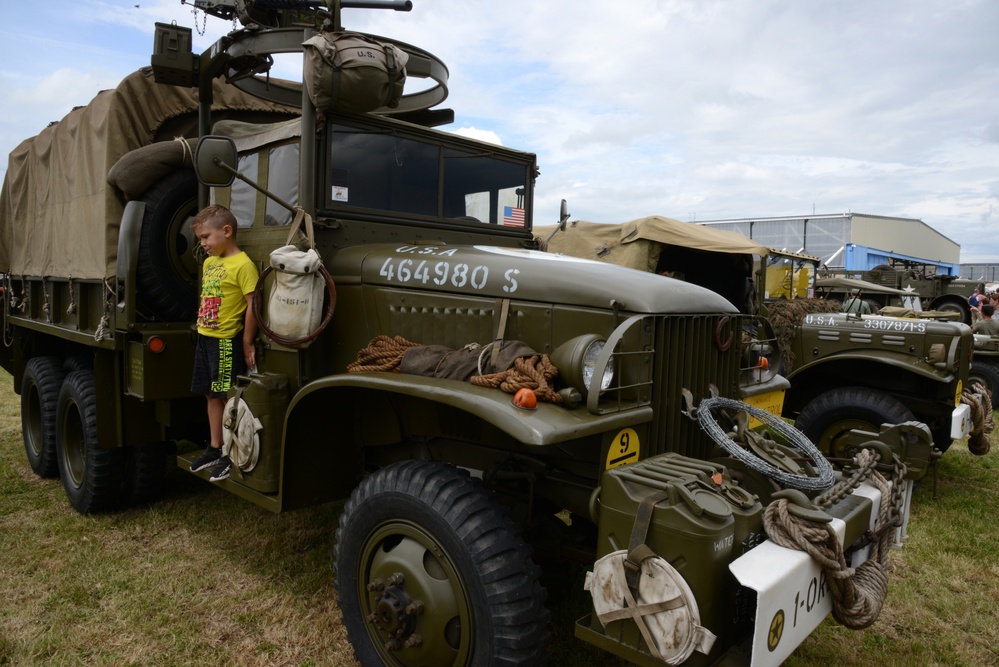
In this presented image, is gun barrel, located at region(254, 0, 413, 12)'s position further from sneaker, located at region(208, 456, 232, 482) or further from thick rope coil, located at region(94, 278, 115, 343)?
sneaker, located at region(208, 456, 232, 482)

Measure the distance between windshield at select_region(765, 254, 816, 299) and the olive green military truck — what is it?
9048mm

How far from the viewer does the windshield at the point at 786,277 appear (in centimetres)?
1228

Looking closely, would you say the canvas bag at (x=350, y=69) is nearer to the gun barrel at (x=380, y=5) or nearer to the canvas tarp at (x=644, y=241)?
the gun barrel at (x=380, y=5)

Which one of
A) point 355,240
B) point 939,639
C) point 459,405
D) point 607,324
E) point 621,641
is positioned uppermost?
point 355,240

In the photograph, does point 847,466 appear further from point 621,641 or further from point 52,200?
point 52,200

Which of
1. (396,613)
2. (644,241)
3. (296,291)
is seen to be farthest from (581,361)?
(644,241)

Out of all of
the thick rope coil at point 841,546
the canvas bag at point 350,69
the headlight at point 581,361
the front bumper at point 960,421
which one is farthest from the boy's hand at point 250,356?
the front bumper at point 960,421

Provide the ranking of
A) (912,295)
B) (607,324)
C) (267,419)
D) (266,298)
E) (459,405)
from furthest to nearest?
(912,295), (266,298), (267,419), (607,324), (459,405)

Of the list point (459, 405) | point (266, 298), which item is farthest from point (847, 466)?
point (266, 298)

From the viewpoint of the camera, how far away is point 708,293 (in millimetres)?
3014

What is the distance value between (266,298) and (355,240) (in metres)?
0.52

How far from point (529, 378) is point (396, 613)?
0.94m

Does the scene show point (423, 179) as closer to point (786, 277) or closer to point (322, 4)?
point (322, 4)

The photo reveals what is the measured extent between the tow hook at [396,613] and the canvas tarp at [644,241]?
7813 mm
